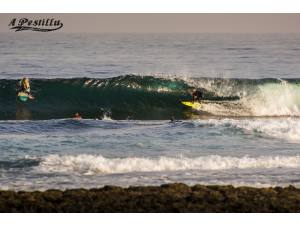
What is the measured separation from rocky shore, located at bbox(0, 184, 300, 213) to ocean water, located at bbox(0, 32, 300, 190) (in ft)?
2.69

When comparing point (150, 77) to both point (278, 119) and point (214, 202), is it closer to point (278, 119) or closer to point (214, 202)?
point (278, 119)

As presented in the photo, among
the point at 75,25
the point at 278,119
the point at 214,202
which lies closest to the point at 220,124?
the point at 278,119

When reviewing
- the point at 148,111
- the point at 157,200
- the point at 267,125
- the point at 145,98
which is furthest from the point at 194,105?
the point at 157,200

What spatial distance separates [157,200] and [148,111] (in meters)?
5.65

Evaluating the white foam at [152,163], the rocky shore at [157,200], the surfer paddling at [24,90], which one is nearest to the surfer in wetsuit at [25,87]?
the surfer paddling at [24,90]

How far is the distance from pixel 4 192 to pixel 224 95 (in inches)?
261

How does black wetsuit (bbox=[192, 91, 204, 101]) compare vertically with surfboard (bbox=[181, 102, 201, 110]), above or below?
above

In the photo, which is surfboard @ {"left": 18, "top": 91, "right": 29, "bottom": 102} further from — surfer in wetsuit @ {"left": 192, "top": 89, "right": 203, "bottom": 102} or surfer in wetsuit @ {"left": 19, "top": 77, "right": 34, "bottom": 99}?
surfer in wetsuit @ {"left": 192, "top": 89, "right": 203, "bottom": 102}

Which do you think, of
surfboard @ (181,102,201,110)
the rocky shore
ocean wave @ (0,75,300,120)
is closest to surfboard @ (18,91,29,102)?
ocean wave @ (0,75,300,120)

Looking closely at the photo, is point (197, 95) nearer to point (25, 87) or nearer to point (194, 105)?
point (194, 105)

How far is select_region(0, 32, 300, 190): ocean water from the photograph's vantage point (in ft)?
28.7

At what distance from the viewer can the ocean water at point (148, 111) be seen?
8.74 metres

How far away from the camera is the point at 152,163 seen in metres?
8.92

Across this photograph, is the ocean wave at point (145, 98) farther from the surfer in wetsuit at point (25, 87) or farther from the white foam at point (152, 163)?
the white foam at point (152, 163)
